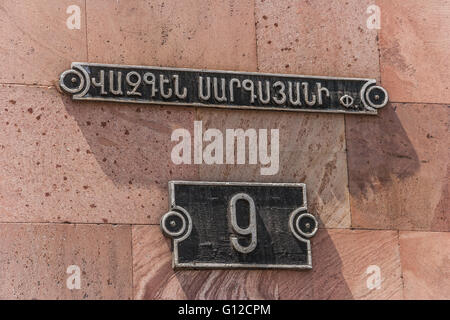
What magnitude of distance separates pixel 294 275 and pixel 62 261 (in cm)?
181

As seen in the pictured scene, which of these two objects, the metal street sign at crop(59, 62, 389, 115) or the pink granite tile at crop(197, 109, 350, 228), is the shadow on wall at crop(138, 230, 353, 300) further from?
the metal street sign at crop(59, 62, 389, 115)

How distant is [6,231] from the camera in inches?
393

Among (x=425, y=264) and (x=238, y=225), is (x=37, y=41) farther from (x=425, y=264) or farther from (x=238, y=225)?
(x=425, y=264)

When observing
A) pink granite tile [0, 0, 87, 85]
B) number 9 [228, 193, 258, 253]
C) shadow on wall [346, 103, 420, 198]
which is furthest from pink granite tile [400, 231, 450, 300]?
pink granite tile [0, 0, 87, 85]

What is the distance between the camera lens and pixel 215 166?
10.5 metres

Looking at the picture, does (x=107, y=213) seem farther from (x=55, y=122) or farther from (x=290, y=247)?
(x=290, y=247)

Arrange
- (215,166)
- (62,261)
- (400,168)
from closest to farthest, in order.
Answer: (62,261) < (215,166) < (400,168)

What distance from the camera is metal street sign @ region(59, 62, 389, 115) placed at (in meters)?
10.5

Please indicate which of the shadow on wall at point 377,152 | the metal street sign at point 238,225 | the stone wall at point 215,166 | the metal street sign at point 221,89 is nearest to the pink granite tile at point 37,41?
the stone wall at point 215,166

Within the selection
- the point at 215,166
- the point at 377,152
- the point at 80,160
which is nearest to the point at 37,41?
the point at 80,160

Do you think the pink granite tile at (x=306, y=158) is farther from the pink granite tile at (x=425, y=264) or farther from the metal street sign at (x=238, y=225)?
the pink granite tile at (x=425, y=264)

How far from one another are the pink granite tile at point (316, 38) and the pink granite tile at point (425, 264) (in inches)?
57.3

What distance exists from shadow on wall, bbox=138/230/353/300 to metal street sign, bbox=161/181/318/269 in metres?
0.07

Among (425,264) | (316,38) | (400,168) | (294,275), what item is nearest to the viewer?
(294,275)
